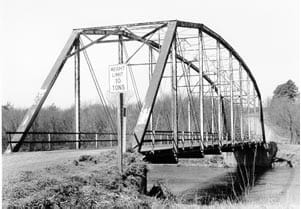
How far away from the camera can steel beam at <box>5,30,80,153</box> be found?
16266 mm

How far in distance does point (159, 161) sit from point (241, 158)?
37.1 meters

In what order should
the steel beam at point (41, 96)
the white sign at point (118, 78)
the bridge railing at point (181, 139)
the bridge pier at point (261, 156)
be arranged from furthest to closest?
the bridge pier at point (261, 156) → the bridge railing at point (181, 139) → the steel beam at point (41, 96) → the white sign at point (118, 78)

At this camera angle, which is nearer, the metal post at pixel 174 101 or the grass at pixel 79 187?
the grass at pixel 79 187

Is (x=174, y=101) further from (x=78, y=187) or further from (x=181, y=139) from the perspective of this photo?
(x=78, y=187)

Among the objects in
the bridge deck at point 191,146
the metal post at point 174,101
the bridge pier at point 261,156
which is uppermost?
the metal post at point 174,101

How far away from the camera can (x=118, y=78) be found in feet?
33.1

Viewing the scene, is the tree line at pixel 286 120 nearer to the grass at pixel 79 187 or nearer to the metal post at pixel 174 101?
the metal post at pixel 174 101

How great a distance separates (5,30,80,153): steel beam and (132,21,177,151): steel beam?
4258mm

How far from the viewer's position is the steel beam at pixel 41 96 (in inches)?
640

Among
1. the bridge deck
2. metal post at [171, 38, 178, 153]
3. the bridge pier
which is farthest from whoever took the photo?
the bridge pier

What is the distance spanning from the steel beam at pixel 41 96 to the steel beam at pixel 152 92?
4.26 meters

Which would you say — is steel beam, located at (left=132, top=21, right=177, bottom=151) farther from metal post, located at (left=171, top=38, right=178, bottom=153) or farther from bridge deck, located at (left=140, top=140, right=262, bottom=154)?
metal post, located at (left=171, top=38, right=178, bottom=153)

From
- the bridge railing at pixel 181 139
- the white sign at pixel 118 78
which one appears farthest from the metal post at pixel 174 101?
the white sign at pixel 118 78

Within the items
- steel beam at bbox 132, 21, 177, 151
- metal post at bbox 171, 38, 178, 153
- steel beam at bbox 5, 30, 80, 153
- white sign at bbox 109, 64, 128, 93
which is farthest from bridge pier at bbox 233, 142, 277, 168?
white sign at bbox 109, 64, 128, 93
